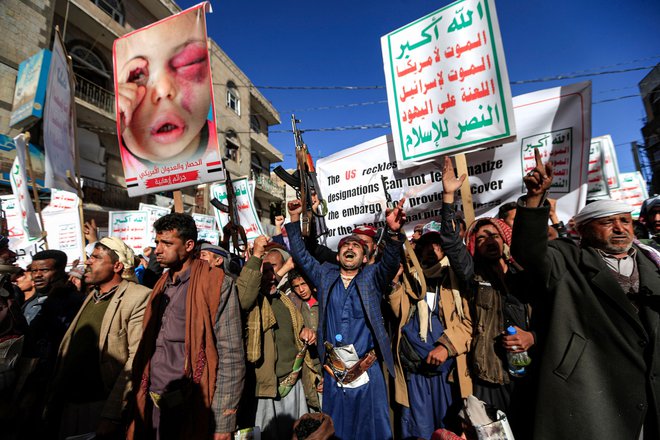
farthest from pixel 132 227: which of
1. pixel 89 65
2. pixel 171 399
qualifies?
pixel 89 65

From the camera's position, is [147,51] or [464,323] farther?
[147,51]

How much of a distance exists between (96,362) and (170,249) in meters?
1.02

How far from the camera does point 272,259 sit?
316 cm

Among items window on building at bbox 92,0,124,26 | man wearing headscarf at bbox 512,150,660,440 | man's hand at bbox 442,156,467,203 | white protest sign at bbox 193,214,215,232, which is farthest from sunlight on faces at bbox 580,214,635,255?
window on building at bbox 92,0,124,26

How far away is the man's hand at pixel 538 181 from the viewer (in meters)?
1.48

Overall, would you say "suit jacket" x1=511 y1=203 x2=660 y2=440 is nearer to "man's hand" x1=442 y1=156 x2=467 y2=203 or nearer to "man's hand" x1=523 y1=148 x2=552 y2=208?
"man's hand" x1=523 y1=148 x2=552 y2=208

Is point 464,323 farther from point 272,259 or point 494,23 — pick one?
point 494,23

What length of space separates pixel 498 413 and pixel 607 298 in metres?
0.84

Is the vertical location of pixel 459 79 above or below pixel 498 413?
above

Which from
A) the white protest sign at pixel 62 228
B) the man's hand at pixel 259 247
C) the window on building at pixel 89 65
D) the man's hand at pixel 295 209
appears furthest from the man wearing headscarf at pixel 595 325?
the window on building at pixel 89 65

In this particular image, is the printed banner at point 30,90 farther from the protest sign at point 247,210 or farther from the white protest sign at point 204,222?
the protest sign at point 247,210

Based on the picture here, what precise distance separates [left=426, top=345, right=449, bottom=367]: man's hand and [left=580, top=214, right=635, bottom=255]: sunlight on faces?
117 cm

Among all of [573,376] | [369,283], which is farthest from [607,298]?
[369,283]

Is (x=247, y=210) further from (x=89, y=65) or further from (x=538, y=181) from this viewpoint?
(x=89, y=65)
